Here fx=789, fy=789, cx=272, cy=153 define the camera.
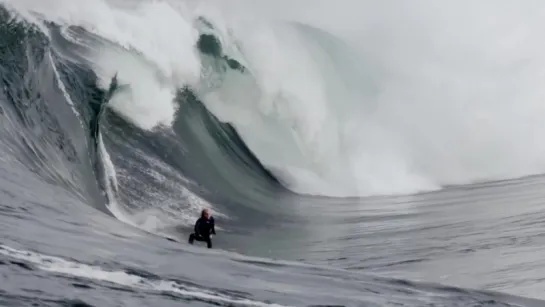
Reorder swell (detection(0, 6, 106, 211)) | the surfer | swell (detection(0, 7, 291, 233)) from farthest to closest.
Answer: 1. swell (detection(0, 7, 291, 233))
2. the surfer
3. swell (detection(0, 6, 106, 211))

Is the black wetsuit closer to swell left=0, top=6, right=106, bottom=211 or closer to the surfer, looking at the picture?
the surfer

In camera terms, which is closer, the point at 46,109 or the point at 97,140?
the point at 46,109

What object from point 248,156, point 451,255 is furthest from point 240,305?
point 248,156

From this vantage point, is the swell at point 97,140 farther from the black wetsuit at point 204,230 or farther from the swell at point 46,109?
the black wetsuit at point 204,230

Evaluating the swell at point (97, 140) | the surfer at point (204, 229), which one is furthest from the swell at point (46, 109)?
the surfer at point (204, 229)

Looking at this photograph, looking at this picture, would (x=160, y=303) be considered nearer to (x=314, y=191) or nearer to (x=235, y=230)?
(x=235, y=230)

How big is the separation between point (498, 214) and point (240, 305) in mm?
11211

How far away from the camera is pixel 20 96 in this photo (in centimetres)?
1388

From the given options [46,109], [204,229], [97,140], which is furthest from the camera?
[97,140]

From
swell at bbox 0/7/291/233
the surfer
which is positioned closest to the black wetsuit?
the surfer

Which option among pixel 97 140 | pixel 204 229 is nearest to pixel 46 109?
pixel 97 140

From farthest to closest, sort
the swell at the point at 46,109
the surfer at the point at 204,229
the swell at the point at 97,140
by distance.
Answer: the swell at the point at 97,140
the surfer at the point at 204,229
the swell at the point at 46,109

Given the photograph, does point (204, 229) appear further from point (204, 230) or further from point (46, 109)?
point (46, 109)

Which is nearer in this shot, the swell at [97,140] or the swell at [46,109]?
the swell at [46,109]
